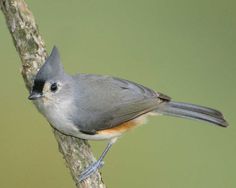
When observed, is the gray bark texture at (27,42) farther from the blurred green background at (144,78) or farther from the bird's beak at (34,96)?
the blurred green background at (144,78)

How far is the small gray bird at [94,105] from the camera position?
3252 mm

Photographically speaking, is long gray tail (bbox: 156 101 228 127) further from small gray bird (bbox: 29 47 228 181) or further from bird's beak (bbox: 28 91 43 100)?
bird's beak (bbox: 28 91 43 100)

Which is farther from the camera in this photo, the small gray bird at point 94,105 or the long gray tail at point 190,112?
the long gray tail at point 190,112

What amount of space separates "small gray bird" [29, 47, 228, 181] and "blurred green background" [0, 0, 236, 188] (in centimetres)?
90

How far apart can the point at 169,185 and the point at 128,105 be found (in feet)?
3.93

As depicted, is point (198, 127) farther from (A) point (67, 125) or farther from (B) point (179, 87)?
(A) point (67, 125)

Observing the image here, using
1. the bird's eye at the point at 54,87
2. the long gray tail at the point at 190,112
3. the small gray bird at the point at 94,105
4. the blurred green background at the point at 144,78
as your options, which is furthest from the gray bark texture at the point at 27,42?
the blurred green background at the point at 144,78

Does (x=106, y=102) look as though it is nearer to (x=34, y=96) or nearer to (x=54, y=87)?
(x=54, y=87)

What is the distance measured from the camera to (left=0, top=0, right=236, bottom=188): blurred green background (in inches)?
178

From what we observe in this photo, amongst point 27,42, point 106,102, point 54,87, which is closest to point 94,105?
point 106,102

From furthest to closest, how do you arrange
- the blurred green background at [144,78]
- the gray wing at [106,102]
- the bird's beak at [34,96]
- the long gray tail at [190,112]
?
the blurred green background at [144,78] < the long gray tail at [190,112] < the gray wing at [106,102] < the bird's beak at [34,96]

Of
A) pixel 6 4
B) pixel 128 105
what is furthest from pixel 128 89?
pixel 6 4

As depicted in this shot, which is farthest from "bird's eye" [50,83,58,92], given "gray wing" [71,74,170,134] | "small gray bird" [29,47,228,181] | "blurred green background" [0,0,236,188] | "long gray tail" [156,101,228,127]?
"blurred green background" [0,0,236,188]

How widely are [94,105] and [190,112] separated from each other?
2.16 ft
